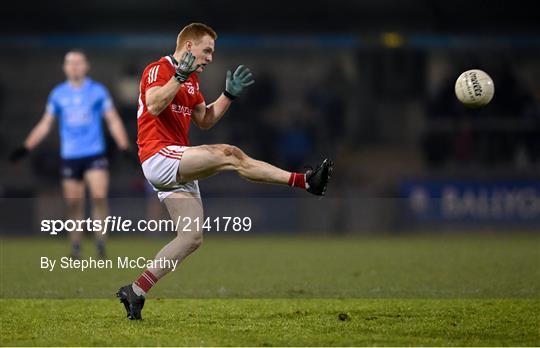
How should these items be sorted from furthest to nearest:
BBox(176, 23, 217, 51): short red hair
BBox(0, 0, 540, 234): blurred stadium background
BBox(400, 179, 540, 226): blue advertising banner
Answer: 1. BBox(0, 0, 540, 234): blurred stadium background
2. BBox(400, 179, 540, 226): blue advertising banner
3. BBox(176, 23, 217, 51): short red hair

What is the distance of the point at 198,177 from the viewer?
26.3 feet

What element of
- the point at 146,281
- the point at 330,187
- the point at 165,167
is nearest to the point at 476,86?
the point at 165,167

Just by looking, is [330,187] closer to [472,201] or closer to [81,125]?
[472,201]

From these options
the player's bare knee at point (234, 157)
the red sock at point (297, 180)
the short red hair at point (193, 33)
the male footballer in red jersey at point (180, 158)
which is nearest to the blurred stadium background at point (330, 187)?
the male footballer in red jersey at point (180, 158)

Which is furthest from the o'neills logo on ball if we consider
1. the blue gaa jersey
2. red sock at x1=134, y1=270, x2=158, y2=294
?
the blue gaa jersey

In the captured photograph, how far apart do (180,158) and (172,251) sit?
721 mm

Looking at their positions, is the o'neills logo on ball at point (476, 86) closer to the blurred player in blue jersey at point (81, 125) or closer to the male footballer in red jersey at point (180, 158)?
the male footballer in red jersey at point (180, 158)

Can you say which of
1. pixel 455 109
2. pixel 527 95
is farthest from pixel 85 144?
pixel 527 95

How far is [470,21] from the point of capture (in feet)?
78.2

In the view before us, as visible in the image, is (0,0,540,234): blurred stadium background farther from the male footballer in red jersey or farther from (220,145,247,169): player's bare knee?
(220,145,247,169): player's bare knee

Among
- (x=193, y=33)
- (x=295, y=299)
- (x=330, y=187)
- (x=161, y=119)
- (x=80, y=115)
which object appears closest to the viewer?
(x=161, y=119)

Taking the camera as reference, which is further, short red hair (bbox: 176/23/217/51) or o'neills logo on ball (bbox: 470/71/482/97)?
o'neills logo on ball (bbox: 470/71/482/97)

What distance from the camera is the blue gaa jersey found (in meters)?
14.1

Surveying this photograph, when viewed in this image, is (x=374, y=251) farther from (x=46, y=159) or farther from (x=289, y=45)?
(x=289, y=45)
